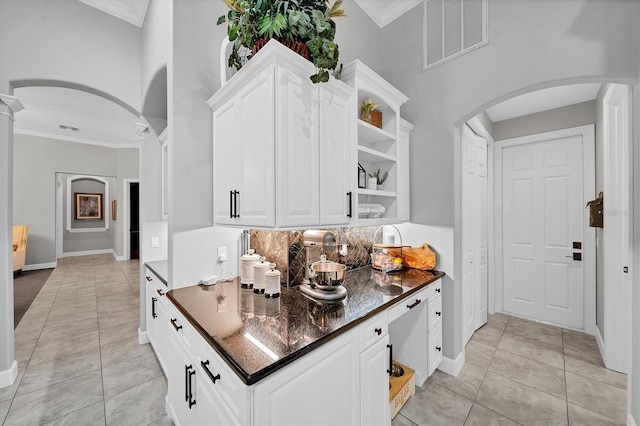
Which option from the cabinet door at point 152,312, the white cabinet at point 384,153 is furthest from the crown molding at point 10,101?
the white cabinet at point 384,153

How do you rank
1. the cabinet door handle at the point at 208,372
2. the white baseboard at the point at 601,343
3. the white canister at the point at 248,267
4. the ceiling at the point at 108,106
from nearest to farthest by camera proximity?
the cabinet door handle at the point at 208,372, the white canister at the point at 248,267, the white baseboard at the point at 601,343, the ceiling at the point at 108,106

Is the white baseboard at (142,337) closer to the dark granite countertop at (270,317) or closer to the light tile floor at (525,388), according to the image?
the dark granite countertop at (270,317)

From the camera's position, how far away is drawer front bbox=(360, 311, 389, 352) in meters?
1.44

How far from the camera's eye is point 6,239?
2.20m

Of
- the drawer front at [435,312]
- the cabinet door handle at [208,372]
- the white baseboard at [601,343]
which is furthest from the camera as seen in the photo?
the white baseboard at [601,343]

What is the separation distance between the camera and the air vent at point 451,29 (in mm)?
2203

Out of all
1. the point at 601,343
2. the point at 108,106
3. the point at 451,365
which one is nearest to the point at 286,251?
the point at 451,365

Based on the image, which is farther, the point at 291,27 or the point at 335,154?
the point at 335,154

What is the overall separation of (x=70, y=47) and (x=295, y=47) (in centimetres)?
255

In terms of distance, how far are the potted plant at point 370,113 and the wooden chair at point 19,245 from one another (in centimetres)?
751

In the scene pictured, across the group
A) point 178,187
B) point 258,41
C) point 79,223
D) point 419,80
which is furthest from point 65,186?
point 419,80

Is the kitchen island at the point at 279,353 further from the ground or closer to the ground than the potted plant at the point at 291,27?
closer to the ground

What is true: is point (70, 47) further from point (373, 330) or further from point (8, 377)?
point (373, 330)

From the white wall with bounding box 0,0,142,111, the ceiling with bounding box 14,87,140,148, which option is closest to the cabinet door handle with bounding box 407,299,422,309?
the white wall with bounding box 0,0,142,111
